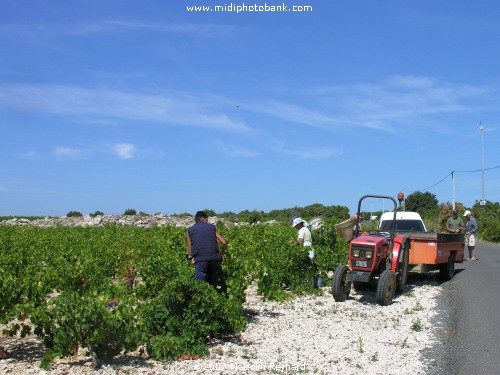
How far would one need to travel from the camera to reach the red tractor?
1137cm

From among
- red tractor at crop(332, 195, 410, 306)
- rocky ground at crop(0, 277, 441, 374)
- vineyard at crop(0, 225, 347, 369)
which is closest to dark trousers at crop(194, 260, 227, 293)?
vineyard at crop(0, 225, 347, 369)

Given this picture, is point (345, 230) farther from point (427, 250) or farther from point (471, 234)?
point (471, 234)

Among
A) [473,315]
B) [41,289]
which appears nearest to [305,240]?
[473,315]

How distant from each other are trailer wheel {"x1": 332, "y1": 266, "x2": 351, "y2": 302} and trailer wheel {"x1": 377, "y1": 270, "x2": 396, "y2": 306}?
848 mm

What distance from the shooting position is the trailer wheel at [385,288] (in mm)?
11125

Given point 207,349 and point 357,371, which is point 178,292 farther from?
point 357,371

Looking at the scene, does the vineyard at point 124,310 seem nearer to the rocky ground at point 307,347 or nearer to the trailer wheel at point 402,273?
the rocky ground at point 307,347

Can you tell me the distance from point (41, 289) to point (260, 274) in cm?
419

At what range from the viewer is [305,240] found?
13781 mm

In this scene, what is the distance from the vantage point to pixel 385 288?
1112cm

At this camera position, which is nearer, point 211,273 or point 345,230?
point 211,273

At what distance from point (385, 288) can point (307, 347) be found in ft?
11.6

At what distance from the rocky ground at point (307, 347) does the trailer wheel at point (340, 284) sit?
1.09 feet

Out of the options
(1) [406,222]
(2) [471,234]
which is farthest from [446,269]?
(2) [471,234]
